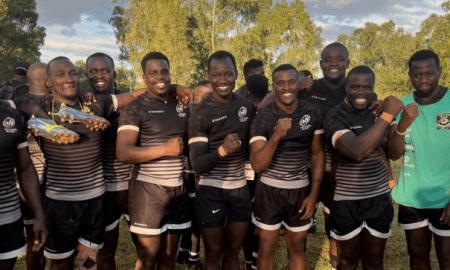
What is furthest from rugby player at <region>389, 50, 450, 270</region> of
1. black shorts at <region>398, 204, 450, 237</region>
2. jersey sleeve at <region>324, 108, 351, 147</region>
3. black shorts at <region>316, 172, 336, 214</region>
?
black shorts at <region>316, 172, 336, 214</region>

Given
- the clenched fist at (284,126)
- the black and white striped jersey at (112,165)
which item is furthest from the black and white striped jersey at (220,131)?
the black and white striped jersey at (112,165)

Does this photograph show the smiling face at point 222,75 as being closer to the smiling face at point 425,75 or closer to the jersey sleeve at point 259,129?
the jersey sleeve at point 259,129

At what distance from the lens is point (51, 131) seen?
347 cm

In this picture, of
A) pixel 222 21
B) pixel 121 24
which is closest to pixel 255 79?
pixel 222 21

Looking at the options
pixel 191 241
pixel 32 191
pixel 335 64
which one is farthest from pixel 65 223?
pixel 335 64

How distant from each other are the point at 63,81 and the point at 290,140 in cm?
246

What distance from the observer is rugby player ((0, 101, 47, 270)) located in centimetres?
317

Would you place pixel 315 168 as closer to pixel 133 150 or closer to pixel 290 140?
pixel 290 140

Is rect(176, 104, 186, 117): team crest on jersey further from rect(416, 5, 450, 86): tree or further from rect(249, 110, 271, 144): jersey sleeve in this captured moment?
rect(416, 5, 450, 86): tree

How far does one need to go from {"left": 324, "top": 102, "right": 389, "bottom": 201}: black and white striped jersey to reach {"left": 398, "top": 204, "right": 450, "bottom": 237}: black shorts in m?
0.43

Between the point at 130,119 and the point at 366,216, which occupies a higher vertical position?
the point at 130,119

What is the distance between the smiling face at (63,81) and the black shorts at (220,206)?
1.69 m

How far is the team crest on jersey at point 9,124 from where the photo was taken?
3.16m

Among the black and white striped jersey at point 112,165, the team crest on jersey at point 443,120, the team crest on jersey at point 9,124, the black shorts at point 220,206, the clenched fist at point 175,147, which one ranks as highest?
the team crest on jersey at point 9,124
